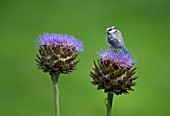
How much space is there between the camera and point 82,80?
5086 millimetres

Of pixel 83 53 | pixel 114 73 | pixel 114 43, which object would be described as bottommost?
pixel 114 73

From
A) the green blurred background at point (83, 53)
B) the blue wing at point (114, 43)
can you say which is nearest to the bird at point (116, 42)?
the blue wing at point (114, 43)

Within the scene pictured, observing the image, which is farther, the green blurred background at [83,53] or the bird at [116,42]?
the green blurred background at [83,53]

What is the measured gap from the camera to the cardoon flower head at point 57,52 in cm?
229

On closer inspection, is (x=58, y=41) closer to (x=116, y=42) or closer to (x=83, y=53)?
(x=116, y=42)

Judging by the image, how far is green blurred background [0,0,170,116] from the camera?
4.75 meters

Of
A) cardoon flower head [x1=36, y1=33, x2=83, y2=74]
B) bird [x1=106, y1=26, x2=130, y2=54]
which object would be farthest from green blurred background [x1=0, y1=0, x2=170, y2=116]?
bird [x1=106, y1=26, x2=130, y2=54]

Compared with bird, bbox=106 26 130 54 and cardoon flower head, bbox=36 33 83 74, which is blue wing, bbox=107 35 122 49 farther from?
cardoon flower head, bbox=36 33 83 74

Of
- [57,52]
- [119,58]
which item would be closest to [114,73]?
[119,58]

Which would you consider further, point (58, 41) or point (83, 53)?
point (83, 53)

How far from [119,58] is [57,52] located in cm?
33

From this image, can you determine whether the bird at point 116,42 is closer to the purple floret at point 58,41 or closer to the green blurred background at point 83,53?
the purple floret at point 58,41

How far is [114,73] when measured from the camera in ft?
7.14
